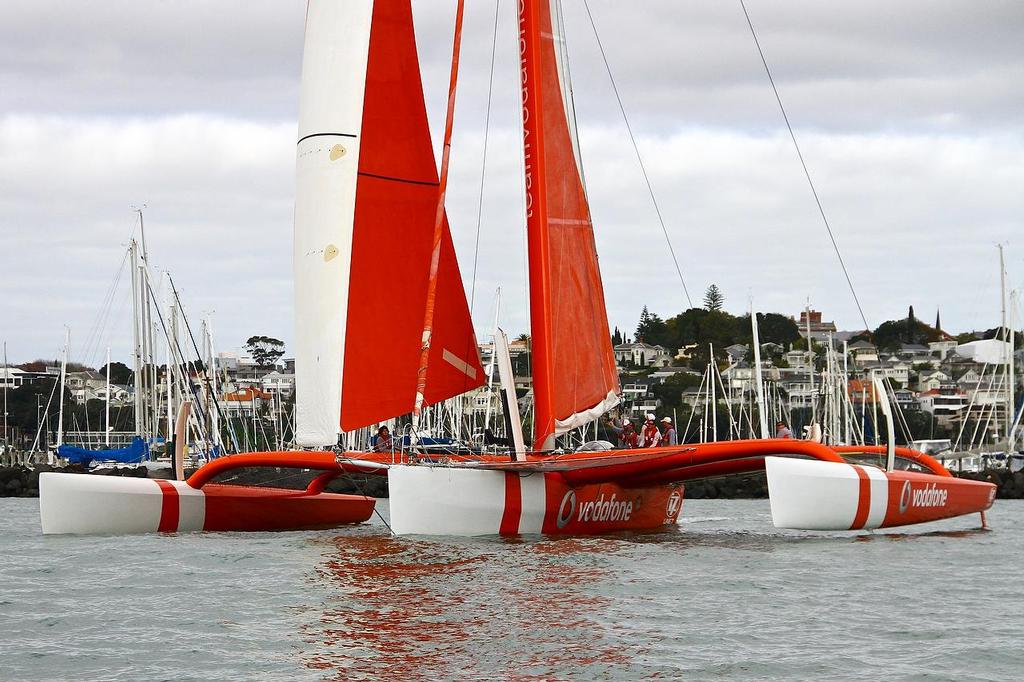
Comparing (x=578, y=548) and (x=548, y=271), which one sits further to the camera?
(x=548, y=271)

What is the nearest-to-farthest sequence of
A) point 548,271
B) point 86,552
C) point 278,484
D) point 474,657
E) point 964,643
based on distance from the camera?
point 474,657 < point 964,643 < point 86,552 < point 548,271 < point 278,484

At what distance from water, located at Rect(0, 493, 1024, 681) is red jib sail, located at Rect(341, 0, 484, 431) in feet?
5.12

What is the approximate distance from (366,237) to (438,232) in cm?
101

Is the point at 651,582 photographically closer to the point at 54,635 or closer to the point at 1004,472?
the point at 54,635

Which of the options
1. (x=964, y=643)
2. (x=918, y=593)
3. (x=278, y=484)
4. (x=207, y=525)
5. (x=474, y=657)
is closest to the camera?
(x=474, y=657)

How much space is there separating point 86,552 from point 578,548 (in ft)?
13.2

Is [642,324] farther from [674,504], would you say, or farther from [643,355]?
[674,504]

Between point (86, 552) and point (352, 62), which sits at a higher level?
point (352, 62)

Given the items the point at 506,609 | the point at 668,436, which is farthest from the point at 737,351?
the point at 506,609

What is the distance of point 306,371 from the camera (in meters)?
Answer: 12.7

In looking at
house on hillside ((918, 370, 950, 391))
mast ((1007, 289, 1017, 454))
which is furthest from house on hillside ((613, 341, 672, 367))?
mast ((1007, 289, 1017, 454))

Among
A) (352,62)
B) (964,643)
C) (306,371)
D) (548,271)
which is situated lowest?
(964,643)

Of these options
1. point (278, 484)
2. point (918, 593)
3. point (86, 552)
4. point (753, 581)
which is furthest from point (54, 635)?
point (278, 484)

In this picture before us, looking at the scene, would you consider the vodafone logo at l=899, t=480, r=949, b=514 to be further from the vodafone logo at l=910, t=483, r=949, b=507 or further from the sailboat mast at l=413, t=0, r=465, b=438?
the sailboat mast at l=413, t=0, r=465, b=438
